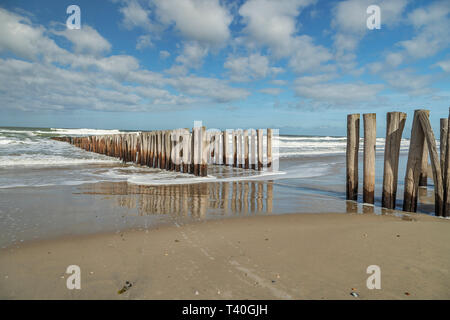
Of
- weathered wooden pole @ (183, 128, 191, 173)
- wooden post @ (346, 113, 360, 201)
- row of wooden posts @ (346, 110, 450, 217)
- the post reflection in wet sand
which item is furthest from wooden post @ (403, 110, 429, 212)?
weathered wooden pole @ (183, 128, 191, 173)

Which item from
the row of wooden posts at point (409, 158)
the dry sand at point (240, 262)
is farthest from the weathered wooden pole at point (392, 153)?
the dry sand at point (240, 262)

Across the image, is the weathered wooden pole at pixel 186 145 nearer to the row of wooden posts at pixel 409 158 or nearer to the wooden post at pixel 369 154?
the row of wooden posts at pixel 409 158

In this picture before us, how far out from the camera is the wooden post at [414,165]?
16.0 ft

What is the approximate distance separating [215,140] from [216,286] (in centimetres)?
1146

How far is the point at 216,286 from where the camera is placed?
2398 millimetres

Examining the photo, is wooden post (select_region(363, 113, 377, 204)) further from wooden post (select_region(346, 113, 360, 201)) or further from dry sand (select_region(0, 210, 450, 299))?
dry sand (select_region(0, 210, 450, 299))

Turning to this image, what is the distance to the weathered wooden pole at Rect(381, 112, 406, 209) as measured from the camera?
5.11 metres

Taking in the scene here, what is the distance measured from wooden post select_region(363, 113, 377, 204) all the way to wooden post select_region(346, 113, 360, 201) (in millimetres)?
280

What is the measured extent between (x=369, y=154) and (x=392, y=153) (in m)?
0.44

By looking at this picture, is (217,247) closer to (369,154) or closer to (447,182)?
(369,154)

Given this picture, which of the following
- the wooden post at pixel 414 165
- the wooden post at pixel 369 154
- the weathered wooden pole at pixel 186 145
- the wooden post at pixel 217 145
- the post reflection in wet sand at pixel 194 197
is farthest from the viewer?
the wooden post at pixel 217 145

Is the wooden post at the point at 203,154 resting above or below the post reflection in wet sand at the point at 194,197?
above

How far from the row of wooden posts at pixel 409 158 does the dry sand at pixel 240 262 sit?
2.95ft
